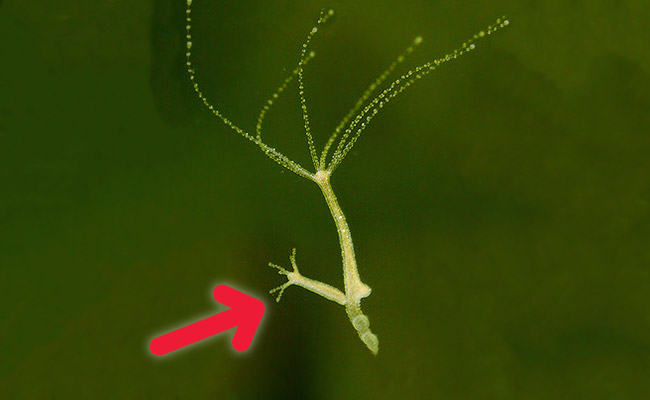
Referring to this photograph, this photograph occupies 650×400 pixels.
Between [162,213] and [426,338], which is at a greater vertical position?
[162,213]

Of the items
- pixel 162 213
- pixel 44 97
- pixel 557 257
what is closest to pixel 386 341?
pixel 557 257

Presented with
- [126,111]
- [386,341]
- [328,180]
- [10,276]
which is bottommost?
[386,341]

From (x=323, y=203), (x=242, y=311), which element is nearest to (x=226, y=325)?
(x=242, y=311)

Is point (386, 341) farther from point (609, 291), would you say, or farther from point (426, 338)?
point (609, 291)

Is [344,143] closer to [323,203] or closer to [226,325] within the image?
[323,203]
